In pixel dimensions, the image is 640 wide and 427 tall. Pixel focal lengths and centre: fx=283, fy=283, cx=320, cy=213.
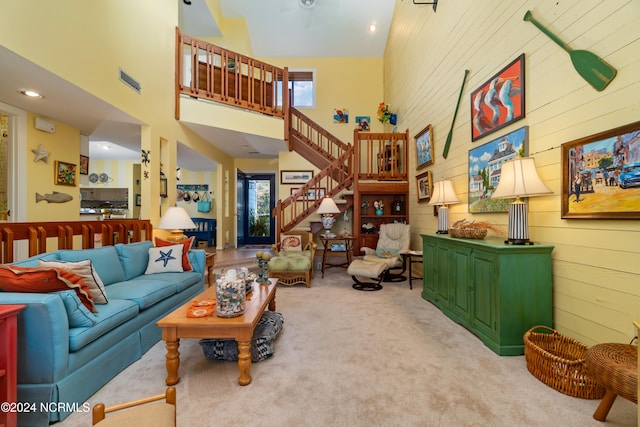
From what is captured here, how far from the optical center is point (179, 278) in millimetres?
3057

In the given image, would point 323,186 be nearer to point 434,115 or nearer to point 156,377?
point 434,115

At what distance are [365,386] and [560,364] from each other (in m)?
1.21

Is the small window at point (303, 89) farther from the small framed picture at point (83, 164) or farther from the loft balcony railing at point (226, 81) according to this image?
the small framed picture at point (83, 164)

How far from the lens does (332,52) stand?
297 inches

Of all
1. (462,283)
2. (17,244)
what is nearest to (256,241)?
(17,244)

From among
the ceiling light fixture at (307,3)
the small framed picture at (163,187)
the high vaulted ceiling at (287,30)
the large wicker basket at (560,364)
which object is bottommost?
the large wicker basket at (560,364)

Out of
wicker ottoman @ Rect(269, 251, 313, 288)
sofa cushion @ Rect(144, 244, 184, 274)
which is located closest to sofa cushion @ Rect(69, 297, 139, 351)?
sofa cushion @ Rect(144, 244, 184, 274)

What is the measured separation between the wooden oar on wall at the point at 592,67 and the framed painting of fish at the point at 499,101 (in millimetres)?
487

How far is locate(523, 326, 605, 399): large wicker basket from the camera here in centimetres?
168

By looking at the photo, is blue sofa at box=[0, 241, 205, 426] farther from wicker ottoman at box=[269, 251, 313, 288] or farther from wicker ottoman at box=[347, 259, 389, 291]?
wicker ottoman at box=[347, 259, 389, 291]

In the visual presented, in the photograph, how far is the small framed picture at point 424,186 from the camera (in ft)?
14.9

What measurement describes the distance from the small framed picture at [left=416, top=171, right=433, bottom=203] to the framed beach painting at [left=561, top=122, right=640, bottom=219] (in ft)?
7.90

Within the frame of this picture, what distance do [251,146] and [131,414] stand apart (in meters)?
6.29

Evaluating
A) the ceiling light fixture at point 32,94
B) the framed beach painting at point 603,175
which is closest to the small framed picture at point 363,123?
the framed beach painting at point 603,175
